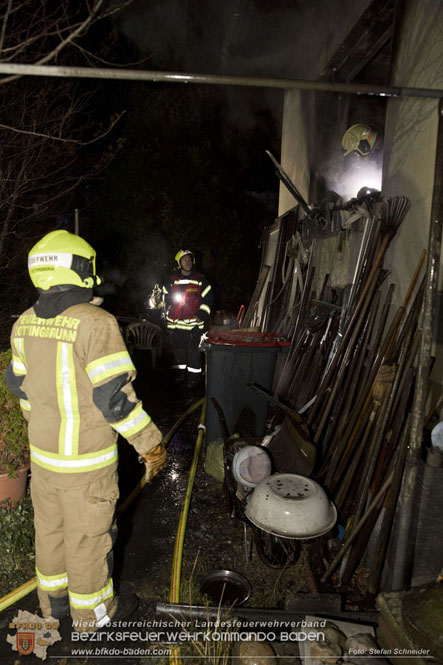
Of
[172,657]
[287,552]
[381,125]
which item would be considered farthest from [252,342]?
[381,125]

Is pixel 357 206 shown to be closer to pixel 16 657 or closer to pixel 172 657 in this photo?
pixel 172 657

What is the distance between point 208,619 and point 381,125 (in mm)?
6619

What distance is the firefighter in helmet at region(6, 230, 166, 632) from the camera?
2.31 metres

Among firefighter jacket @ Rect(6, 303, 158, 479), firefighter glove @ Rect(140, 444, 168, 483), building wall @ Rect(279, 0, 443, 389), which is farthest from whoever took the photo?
building wall @ Rect(279, 0, 443, 389)

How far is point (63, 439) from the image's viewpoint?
2379 millimetres

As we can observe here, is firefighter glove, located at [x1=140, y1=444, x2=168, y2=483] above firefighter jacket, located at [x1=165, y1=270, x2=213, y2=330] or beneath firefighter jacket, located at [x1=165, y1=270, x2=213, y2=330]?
beneath

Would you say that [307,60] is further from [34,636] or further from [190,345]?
[34,636]

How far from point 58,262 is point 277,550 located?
2526 millimetres

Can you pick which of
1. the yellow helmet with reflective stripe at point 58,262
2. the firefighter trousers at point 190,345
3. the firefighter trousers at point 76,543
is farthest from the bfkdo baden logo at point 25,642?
the firefighter trousers at point 190,345

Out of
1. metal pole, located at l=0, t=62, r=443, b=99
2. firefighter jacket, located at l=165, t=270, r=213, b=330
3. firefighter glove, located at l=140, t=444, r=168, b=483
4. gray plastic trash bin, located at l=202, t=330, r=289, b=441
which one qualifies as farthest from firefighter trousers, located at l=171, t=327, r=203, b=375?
metal pole, located at l=0, t=62, r=443, b=99

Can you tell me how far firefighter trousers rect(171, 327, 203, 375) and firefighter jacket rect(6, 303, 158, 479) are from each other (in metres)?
4.92

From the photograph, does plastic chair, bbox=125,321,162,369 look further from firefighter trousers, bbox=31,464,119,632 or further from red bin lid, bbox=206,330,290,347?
firefighter trousers, bbox=31,464,119,632

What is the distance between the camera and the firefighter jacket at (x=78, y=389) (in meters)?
2.29

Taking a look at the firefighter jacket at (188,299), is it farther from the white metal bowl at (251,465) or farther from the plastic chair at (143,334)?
the white metal bowl at (251,465)
